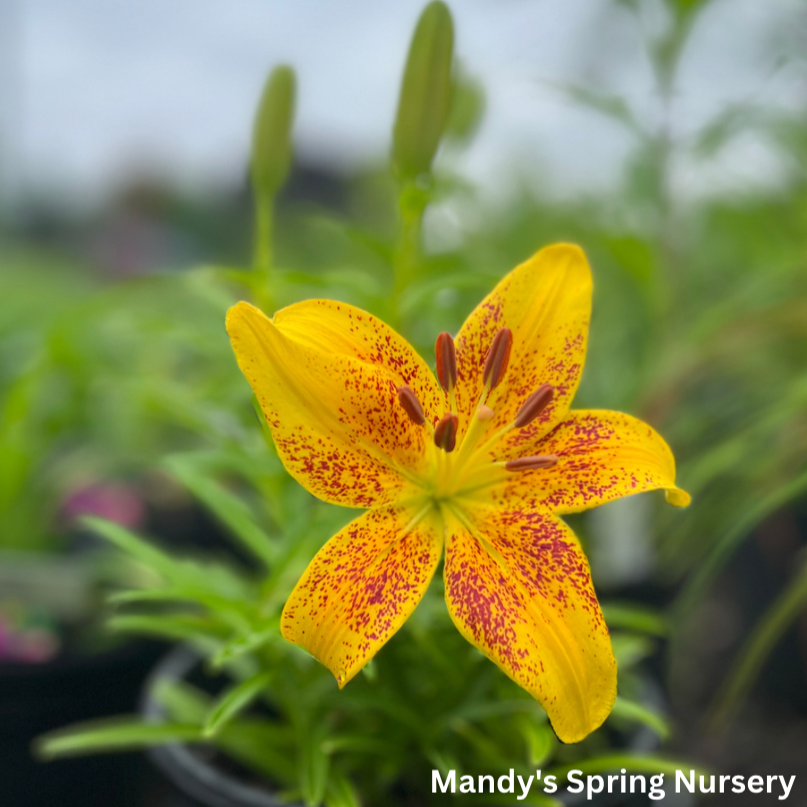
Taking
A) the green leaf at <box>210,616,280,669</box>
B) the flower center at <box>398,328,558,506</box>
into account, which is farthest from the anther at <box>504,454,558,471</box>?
the green leaf at <box>210,616,280,669</box>

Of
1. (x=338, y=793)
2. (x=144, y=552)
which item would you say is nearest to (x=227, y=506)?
(x=144, y=552)

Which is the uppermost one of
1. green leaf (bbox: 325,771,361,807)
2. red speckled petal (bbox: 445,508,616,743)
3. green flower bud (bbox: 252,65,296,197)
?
green flower bud (bbox: 252,65,296,197)

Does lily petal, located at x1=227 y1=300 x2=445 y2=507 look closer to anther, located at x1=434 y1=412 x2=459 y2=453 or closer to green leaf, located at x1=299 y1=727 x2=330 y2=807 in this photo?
anther, located at x1=434 y1=412 x2=459 y2=453

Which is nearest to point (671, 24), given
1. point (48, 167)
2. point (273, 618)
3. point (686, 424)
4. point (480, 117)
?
point (480, 117)

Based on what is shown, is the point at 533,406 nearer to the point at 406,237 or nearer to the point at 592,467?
the point at 592,467

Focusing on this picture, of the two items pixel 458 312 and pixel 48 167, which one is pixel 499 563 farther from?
pixel 48 167

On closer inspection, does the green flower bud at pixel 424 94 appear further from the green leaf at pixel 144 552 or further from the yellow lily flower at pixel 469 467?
the green leaf at pixel 144 552
